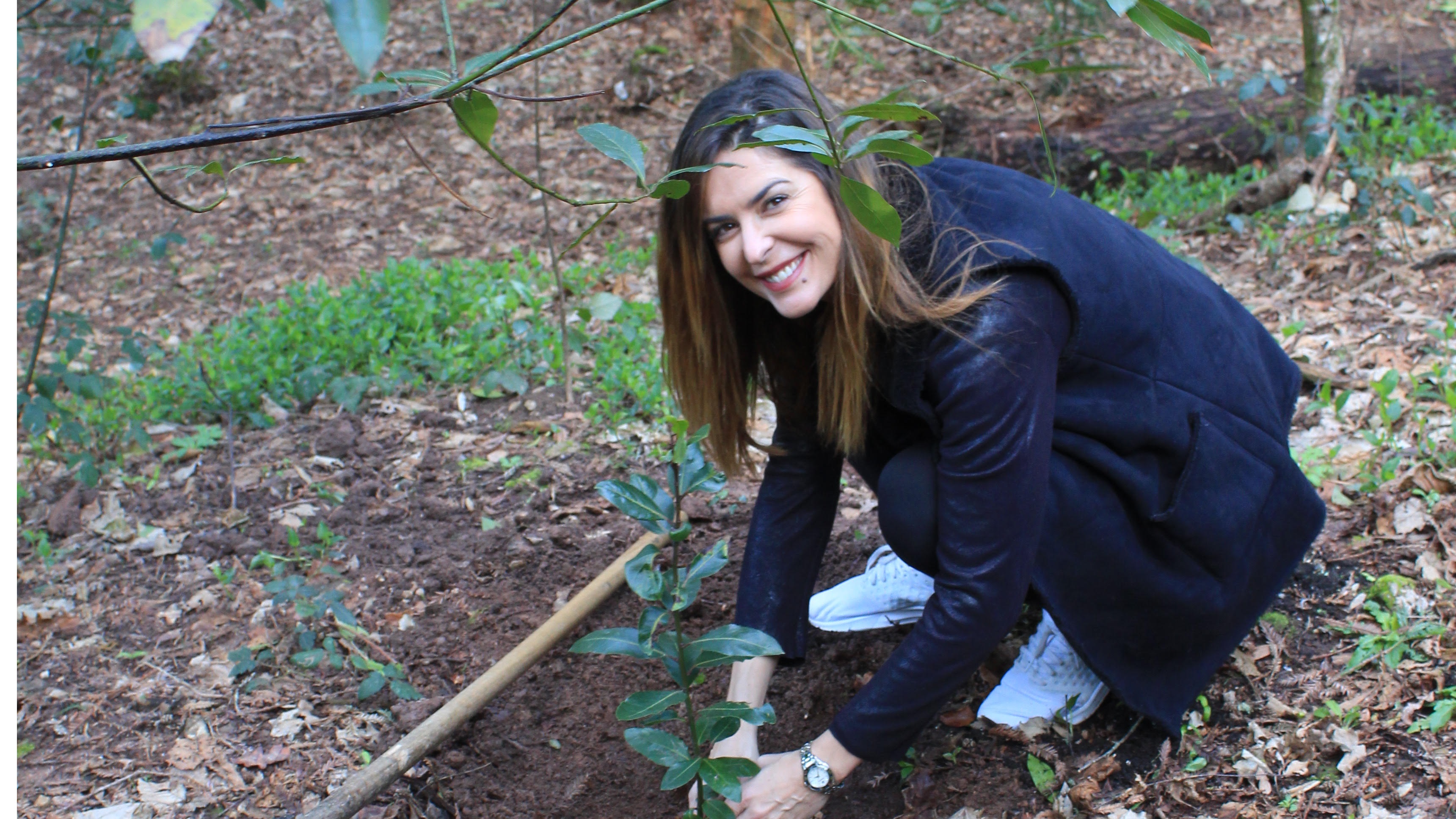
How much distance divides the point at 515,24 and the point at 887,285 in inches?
237

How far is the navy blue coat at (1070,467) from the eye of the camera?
1.66m

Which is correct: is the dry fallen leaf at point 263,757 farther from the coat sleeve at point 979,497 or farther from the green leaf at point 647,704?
the coat sleeve at point 979,497

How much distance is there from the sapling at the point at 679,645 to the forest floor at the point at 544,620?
1.79 feet

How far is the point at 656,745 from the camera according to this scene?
1552 mm

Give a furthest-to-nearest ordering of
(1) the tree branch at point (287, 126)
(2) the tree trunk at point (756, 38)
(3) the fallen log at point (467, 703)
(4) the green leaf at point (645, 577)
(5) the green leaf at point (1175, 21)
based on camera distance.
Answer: (2) the tree trunk at point (756, 38) → (3) the fallen log at point (467, 703) → (4) the green leaf at point (645, 577) → (1) the tree branch at point (287, 126) → (5) the green leaf at point (1175, 21)

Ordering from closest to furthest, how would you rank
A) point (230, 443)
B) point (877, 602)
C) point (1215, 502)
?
1. point (1215, 502)
2. point (877, 602)
3. point (230, 443)

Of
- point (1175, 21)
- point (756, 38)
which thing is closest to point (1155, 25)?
point (1175, 21)

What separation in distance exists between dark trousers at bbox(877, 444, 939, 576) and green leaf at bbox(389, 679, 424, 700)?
107 centimetres

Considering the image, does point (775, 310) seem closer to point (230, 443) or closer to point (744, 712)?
point (744, 712)

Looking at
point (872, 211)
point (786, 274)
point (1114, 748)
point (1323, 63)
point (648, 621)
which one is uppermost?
point (872, 211)

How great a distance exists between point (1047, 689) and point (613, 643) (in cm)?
105

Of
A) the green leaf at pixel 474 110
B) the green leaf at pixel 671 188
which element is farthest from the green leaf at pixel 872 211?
the green leaf at pixel 474 110

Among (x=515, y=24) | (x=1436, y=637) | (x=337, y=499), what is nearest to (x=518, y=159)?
(x=515, y=24)

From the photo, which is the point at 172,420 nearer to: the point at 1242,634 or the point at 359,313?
the point at 359,313
